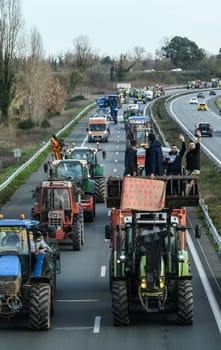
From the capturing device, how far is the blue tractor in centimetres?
1783

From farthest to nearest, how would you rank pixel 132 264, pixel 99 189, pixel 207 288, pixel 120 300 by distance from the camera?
pixel 99 189
pixel 207 288
pixel 132 264
pixel 120 300

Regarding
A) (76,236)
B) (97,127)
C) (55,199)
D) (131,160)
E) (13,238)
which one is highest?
(131,160)

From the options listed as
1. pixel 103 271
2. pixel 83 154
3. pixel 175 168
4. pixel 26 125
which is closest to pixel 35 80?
pixel 26 125

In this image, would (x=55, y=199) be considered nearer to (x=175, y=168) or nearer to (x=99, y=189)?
(x=175, y=168)

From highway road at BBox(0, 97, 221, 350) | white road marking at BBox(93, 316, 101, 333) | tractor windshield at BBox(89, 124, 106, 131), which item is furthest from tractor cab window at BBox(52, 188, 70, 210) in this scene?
tractor windshield at BBox(89, 124, 106, 131)

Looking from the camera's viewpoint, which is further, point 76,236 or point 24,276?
point 76,236

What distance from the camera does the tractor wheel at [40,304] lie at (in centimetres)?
1783

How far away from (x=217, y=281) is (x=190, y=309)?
16.9ft

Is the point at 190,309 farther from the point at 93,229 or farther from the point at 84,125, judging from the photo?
the point at 84,125

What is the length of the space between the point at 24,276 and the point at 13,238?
0.83 m

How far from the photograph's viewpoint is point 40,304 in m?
17.8

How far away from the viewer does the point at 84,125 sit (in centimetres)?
9462

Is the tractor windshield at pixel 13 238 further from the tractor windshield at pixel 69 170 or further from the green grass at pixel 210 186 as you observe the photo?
the tractor windshield at pixel 69 170

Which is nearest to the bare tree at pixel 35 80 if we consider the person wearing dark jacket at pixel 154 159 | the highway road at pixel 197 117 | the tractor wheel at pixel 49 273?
the highway road at pixel 197 117
